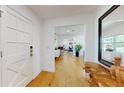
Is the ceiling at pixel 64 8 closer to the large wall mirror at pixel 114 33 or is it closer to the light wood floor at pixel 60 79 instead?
the large wall mirror at pixel 114 33

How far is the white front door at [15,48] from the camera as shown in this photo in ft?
7.84

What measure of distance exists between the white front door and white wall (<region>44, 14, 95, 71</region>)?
150 centimetres

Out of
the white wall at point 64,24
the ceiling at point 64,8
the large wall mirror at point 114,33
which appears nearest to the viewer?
the large wall mirror at point 114,33

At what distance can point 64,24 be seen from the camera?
15.8 feet

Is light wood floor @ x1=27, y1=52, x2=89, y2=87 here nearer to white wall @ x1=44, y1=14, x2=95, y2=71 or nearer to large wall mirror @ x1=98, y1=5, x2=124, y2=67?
white wall @ x1=44, y1=14, x2=95, y2=71

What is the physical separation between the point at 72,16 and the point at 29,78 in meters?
2.67

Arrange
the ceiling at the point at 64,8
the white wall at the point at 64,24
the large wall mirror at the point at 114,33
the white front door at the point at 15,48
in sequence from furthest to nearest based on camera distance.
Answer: the white wall at the point at 64,24, the ceiling at the point at 64,8, the white front door at the point at 15,48, the large wall mirror at the point at 114,33

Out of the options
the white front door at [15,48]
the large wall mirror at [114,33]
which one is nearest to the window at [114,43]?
the large wall mirror at [114,33]

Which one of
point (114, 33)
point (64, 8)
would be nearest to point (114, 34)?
point (114, 33)

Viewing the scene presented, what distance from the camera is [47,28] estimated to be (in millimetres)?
5199


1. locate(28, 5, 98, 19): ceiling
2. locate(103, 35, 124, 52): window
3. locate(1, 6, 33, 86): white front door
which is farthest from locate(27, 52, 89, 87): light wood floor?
locate(28, 5, 98, 19): ceiling

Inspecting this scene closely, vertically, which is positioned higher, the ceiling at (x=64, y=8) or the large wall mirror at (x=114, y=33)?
the ceiling at (x=64, y=8)

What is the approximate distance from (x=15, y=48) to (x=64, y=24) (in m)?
2.47

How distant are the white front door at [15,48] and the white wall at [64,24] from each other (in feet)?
4.92
